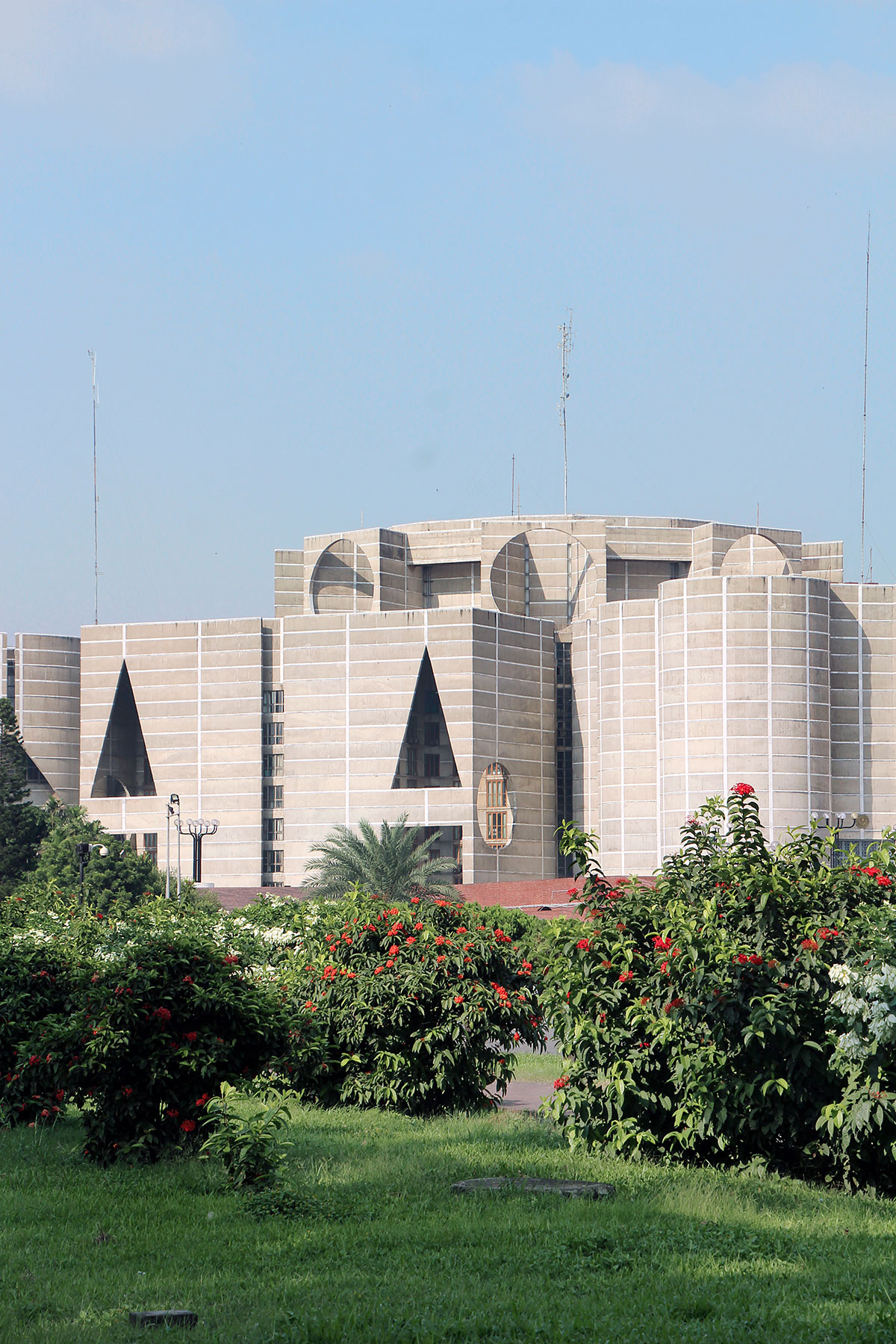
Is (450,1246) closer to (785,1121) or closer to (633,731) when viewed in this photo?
(785,1121)

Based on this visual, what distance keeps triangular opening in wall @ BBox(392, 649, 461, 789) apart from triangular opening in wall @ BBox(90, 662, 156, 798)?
16048 millimetres

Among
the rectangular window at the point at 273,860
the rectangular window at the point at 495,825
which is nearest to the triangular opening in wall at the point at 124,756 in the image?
the rectangular window at the point at 273,860

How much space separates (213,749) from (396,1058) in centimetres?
7599

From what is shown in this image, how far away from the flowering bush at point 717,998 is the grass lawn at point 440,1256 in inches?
16.0

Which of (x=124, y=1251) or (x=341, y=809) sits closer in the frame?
(x=124, y=1251)

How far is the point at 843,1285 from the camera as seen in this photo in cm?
760

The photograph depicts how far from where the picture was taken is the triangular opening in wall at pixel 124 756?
91812 millimetres

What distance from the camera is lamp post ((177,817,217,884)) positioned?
3031 inches

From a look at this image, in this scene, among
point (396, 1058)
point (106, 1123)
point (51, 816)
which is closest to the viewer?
point (106, 1123)

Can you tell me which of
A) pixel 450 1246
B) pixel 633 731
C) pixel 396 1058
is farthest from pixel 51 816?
pixel 450 1246

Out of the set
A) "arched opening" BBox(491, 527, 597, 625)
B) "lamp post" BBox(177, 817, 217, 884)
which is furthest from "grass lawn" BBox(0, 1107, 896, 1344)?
"arched opening" BBox(491, 527, 597, 625)

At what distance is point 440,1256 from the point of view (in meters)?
8.17

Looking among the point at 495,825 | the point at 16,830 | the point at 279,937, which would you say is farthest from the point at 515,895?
the point at 279,937

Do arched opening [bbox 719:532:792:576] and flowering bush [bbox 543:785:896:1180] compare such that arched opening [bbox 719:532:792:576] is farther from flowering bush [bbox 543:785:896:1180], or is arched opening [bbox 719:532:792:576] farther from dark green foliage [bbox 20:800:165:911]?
flowering bush [bbox 543:785:896:1180]
